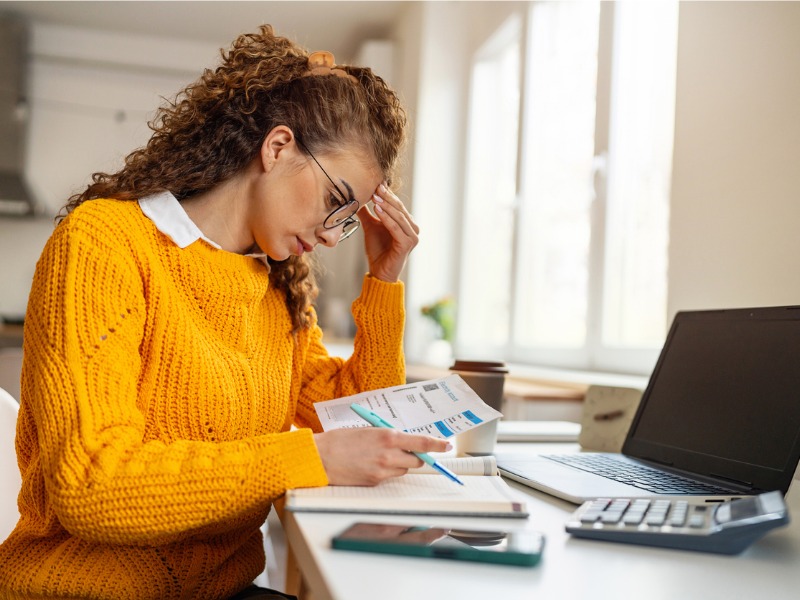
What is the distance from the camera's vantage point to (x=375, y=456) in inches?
31.1

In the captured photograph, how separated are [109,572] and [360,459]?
34 cm

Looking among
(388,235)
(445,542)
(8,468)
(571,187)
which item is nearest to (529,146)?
(571,187)

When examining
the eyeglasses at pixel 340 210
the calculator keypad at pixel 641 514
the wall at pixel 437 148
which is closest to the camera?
the calculator keypad at pixel 641 514

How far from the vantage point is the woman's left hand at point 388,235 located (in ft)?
4.29

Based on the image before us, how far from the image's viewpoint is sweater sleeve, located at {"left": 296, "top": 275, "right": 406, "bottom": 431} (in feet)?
4.28

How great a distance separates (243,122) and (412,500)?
2.07 ft

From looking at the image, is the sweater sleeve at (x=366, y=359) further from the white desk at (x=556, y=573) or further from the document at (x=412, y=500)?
the white desk at (x=556, y=573)

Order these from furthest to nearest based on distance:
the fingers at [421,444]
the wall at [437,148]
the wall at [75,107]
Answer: the wall at [75,107] < the wall at [437,148] < the fingers at [421,444]

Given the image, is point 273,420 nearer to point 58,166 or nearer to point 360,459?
point 360,459

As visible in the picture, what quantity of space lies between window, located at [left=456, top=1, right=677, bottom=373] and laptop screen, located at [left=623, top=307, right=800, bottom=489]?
3.34 feet

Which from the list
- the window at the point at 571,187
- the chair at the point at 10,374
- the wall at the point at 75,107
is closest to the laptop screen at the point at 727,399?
the window at the point at 571,187

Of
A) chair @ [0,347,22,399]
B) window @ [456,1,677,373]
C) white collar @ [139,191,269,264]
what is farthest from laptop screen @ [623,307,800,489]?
chair @ [0,347,22,399]

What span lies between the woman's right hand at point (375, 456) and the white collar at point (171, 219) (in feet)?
1.24

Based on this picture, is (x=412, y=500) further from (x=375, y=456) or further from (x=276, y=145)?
(x=276, y=145)
